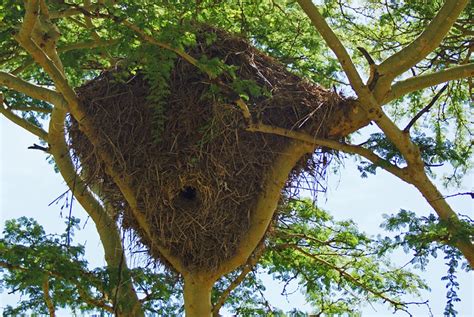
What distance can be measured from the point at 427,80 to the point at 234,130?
1.58 m

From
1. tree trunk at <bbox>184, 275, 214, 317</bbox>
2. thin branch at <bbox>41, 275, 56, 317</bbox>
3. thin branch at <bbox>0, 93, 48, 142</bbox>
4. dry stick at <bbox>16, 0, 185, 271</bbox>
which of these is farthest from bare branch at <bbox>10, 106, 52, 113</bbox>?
tree trunk at <bbox>184, 275, 214, 317</bbox>

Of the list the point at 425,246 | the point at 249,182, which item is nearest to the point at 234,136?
the point at 249,182

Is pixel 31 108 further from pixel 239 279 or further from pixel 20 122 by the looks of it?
pixel 239 279

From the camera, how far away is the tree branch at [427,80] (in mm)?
7152

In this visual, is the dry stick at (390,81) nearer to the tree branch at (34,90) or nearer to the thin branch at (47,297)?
the tree branch at (34,90)

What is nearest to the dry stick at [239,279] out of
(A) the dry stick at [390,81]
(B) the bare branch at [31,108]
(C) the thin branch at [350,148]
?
(C) the thin branch at [350,148]

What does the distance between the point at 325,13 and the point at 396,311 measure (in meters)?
3.21

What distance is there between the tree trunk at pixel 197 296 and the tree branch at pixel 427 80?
6.86 ft

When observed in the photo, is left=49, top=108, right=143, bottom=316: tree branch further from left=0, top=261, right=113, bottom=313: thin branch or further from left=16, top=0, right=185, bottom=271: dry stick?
left=16, top=0, right=185, bottom=271: dry stick

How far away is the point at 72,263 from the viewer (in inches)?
322

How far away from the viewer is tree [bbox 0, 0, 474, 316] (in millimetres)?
7055

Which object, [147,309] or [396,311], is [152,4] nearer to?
[147,309]

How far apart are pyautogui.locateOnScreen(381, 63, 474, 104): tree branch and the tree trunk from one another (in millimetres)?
2090

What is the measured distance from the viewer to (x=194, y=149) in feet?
23.8
